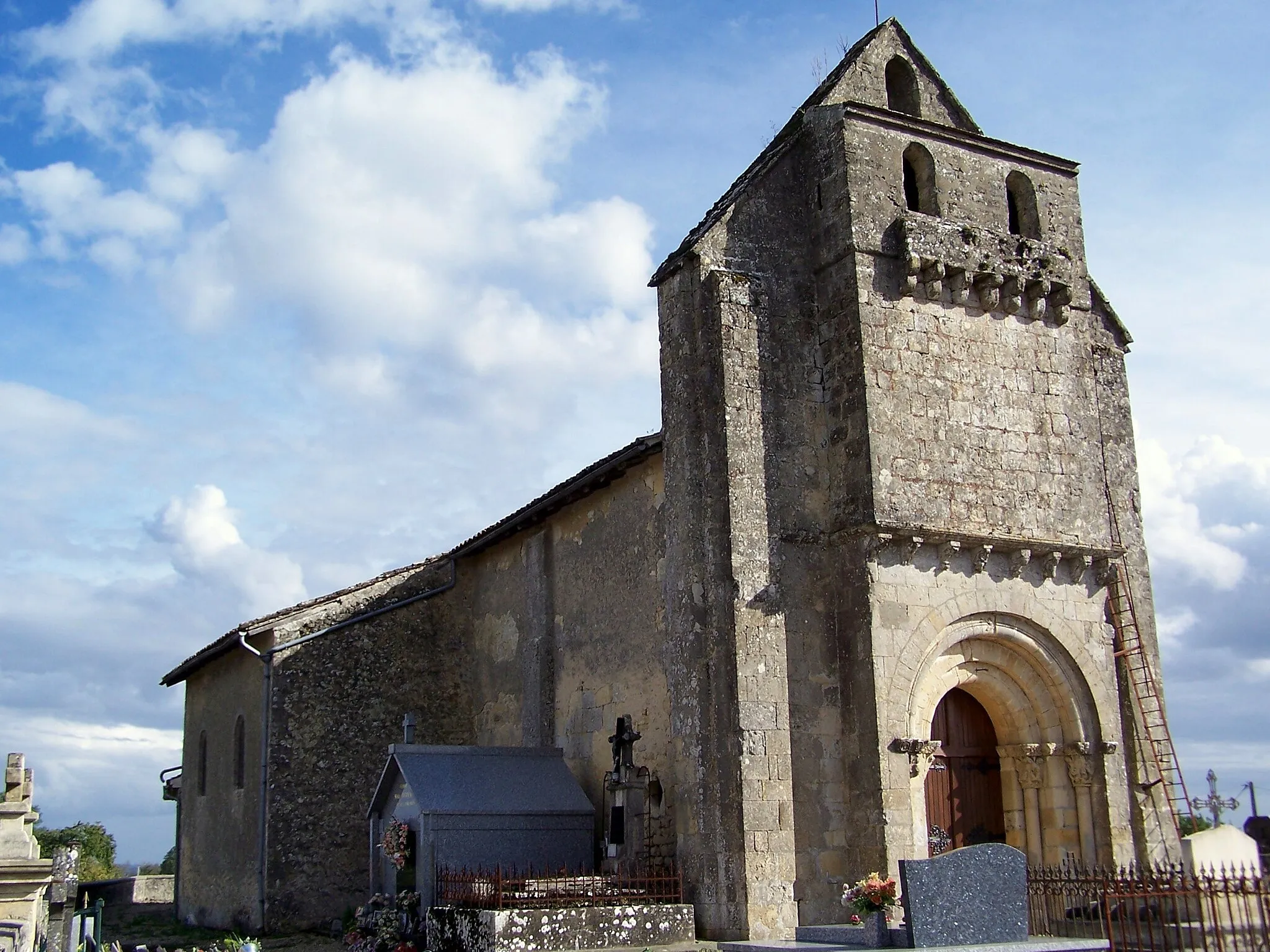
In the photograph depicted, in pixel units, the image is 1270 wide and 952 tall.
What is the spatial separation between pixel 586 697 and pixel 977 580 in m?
5.57

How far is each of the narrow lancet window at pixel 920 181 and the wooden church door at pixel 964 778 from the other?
6.00 meters

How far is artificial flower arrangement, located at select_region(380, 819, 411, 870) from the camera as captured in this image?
1493 centimetres

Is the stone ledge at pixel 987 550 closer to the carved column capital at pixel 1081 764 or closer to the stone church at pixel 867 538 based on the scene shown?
the stone church at pixel 867 538

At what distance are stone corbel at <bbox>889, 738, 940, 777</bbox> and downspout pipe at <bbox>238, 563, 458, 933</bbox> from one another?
30.9ft

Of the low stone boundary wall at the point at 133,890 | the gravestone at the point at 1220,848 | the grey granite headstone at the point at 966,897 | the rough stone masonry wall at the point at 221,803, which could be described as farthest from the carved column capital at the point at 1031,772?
the low stone boundary wall at the point at 133,890

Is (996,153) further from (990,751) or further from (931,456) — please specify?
(990,751)

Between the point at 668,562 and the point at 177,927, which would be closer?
the point at 668,562

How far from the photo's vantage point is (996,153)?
54.7 feet

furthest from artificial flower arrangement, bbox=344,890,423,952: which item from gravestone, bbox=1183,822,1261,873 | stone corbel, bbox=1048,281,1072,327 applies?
stone corbel, bbox=1048,281,1072,327

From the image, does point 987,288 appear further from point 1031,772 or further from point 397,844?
point 397,844

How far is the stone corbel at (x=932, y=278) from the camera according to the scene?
15.3 metres

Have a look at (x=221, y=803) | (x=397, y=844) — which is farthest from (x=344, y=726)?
(x=397, y=844)

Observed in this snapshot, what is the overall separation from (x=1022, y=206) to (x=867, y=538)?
18.7ft

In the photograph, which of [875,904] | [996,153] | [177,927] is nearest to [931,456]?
[996,153]
